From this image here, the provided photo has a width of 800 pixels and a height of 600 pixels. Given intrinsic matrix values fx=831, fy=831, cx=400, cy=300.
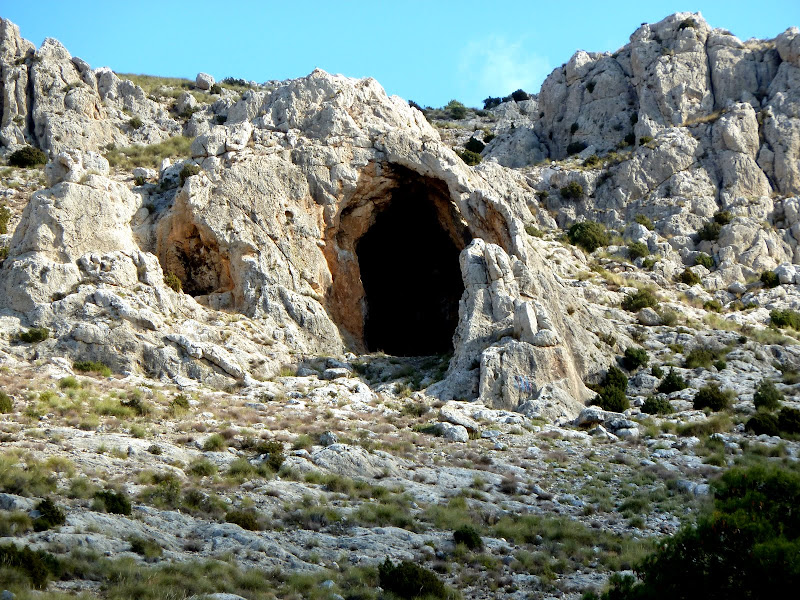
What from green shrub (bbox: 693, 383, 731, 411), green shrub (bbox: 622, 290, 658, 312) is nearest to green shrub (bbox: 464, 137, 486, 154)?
green shrub (bbox: 622, 290, 658, 312)

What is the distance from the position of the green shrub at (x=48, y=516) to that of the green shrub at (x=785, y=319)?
121ft

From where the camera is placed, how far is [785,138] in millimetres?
55656

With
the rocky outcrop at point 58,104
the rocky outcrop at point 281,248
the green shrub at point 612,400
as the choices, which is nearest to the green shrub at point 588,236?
the rocky outcrop at point 281,248

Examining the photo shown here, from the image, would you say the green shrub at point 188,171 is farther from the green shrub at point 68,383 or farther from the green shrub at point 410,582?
the green shrub at point 410,582

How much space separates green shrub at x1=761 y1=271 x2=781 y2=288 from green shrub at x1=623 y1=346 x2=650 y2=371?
15365 millimetres

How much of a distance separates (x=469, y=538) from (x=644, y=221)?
40.4 m

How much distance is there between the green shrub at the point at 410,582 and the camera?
14070 mm

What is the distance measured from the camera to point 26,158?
50500mm

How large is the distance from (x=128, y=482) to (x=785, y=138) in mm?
51062

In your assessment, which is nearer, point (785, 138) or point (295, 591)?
point (295, 591)

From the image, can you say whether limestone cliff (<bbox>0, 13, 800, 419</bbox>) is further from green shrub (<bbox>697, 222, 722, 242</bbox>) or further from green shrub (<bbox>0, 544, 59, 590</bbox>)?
green shrub (<bbox>0, 544, 59, 590</bbox>)

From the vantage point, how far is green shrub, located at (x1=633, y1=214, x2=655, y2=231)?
53344 mm

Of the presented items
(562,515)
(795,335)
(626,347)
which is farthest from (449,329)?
(562,515)

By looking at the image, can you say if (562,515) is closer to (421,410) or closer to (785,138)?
(421,410)
